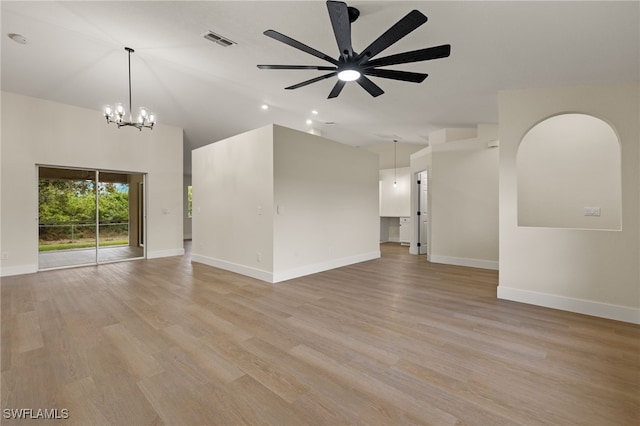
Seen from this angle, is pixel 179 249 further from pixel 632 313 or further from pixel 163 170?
pixel 632 313

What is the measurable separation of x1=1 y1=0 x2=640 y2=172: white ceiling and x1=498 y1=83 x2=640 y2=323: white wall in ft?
0.74

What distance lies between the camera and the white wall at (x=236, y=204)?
188 inches

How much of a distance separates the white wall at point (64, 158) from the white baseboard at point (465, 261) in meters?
6.61

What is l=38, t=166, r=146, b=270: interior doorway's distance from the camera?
5.96 m

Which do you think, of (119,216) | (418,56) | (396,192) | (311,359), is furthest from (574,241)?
(119,216)

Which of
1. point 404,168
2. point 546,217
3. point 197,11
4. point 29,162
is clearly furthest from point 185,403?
point 404,168

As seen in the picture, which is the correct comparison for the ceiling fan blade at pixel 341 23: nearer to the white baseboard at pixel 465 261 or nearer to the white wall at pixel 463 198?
the white wall at pixel 463 198

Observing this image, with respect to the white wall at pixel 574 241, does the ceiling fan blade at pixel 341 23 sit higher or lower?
higher

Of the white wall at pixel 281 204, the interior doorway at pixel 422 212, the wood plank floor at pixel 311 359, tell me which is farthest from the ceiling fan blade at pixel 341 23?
the interior doorway at pixel 422 212

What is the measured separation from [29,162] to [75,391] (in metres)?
5.62

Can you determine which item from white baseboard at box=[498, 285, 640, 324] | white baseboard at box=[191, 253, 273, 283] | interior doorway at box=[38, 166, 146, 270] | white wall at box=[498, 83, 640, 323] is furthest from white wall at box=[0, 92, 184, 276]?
white baseboard at box=[498, 285, 640, 324]

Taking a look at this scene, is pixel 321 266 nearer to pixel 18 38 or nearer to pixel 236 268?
pixel 236 268

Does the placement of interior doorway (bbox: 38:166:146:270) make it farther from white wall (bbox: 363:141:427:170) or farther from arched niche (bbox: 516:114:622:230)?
arched niche (bbox: 516:114:622:230)

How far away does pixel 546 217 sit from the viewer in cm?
483
